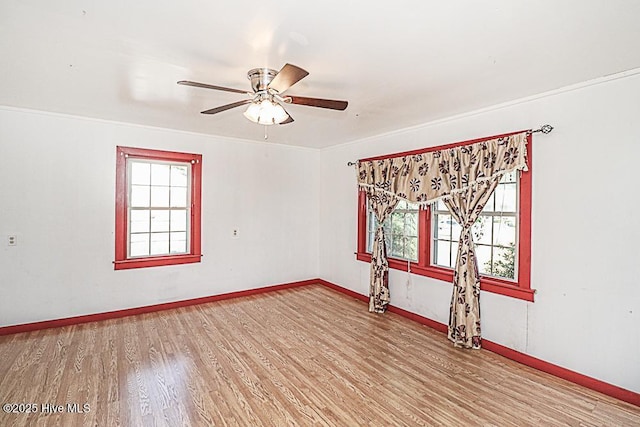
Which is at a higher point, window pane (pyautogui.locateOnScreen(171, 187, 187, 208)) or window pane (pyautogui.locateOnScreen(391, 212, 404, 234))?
window pane (pyautogui.locateOnScreen(171, 187, 187, 208))

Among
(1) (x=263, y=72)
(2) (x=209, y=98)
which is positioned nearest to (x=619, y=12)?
(1) (x=263, y=72)

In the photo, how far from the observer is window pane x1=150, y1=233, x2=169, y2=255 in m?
4.51

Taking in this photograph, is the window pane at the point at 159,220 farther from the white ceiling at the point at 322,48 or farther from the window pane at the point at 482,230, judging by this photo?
the window pane at the point at 482,230

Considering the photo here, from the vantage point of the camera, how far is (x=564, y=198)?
2.84 m

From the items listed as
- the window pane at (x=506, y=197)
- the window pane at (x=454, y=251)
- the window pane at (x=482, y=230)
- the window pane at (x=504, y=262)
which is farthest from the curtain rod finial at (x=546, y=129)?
the window pane at (x=454, y=251)

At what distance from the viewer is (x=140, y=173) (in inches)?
173

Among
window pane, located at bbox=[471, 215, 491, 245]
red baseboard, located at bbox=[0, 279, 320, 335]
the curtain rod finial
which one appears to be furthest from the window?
the curtain rod finial

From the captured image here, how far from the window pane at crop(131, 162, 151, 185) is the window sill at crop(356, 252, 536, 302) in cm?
356

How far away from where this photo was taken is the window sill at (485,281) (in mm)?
3090

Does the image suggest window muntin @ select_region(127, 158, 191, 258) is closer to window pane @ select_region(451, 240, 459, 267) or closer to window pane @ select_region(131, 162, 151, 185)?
window pane @ select_region(131, 162, 151, 185)

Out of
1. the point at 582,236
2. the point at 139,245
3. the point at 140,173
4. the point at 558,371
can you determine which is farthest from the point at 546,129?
the point at 139,245

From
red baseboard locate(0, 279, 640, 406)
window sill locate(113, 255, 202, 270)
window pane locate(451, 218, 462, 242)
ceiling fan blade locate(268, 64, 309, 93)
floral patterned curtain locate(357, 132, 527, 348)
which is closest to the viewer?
ceiling fan blade locate(268, 64, 309, 93)

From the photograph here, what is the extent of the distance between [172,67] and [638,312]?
3.98m

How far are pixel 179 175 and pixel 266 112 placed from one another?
2.75m
